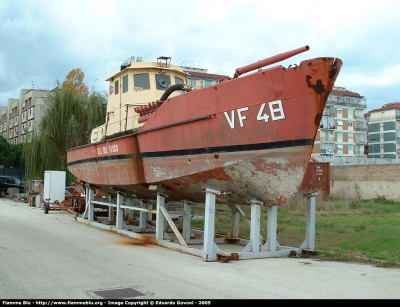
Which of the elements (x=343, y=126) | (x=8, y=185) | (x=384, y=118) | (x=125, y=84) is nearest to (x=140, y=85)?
(x=125, y=84)

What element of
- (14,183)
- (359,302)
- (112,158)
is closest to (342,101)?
(14,183)

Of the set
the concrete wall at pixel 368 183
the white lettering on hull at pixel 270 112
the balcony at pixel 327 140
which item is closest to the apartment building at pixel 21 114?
the balcony at pixel 327 140

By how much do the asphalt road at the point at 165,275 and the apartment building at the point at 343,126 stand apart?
55478mm

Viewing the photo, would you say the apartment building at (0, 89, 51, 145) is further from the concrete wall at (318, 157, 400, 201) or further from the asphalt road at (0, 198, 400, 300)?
the asphalt road at (0, 198, 400, 300)

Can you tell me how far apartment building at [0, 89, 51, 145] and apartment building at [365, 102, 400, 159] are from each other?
168 ft

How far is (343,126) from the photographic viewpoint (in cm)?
6569

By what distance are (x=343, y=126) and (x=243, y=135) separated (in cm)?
6260

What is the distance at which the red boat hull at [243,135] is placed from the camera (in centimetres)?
642

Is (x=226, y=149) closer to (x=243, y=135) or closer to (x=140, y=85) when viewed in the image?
(x=243, y=135)

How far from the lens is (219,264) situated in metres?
7.07

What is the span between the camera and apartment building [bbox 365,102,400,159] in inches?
2692

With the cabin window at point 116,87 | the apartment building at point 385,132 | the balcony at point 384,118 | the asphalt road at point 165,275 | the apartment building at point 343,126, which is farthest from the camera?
the balcony at point 384,118

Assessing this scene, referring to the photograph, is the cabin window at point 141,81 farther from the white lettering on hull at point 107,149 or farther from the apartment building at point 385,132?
the apartment building at point 385,132

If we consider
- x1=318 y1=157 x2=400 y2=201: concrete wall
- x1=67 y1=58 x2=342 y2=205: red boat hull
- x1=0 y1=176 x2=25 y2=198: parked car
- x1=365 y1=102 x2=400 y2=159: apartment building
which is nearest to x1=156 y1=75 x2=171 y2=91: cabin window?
x1=67 y1=58 x2=342 y2=205: red boat hull
